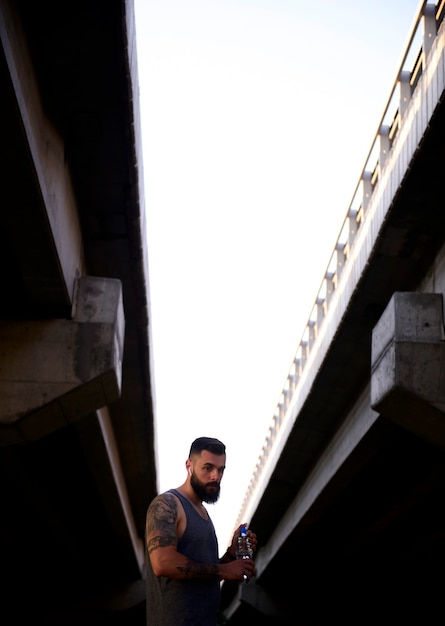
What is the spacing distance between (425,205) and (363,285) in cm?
267

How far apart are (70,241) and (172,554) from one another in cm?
700

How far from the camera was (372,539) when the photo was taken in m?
27.7

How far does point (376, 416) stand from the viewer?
52.0 feet

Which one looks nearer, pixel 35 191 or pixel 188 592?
pixel 188 592

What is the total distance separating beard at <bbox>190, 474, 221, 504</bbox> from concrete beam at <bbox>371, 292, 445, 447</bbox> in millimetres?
6455

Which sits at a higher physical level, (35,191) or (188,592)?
(35,191)

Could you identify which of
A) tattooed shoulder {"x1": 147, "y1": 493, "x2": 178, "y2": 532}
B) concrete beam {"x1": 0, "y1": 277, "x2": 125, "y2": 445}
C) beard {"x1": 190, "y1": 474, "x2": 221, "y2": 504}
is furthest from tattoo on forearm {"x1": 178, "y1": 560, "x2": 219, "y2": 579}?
concrete beam {"x1": 0, "y1": 277, "x2": 125, "y2": 445}

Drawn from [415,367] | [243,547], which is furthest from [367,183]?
[243,547]

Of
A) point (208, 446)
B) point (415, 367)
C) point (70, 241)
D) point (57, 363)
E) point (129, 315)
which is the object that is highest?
point (70, 241)

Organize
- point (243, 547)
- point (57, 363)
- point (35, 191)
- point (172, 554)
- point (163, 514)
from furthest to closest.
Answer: point (57, 363), point (35, 191), point (243, 547), point (163, 514), point (172, 554)

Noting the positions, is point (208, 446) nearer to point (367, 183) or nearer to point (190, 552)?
point (190, 552)

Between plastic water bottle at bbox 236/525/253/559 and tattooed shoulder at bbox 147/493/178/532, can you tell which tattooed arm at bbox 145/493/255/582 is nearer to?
tattooed shoulder at bbox 147/493/178/532

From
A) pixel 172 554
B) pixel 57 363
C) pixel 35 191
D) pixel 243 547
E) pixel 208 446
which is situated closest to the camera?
pixel 172 554

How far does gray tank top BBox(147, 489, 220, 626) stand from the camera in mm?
5379
